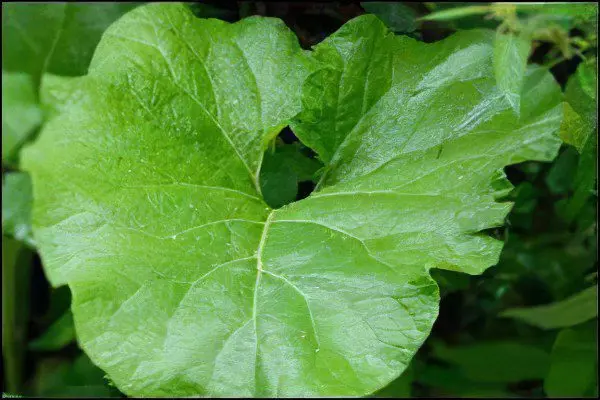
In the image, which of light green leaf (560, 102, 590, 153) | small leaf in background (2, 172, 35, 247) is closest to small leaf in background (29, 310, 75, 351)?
small leaf in background (2, 172, 35, 247)

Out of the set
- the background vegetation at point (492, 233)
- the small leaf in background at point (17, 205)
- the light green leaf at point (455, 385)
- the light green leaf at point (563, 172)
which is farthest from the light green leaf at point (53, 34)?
the light green leaf at point (455, 385)

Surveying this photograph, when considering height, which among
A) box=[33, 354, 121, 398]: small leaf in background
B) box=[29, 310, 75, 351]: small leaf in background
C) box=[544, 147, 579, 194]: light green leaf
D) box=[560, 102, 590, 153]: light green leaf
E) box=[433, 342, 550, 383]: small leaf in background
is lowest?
box=[433, 342, 550, 383]: small leaf in background

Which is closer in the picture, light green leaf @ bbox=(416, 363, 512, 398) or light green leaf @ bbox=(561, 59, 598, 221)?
light green leaf @ bbox=(561, 59, 598, 221)

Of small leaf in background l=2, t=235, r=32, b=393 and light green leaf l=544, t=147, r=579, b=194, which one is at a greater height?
light green leaf l=544, t=147, r=579, b=194

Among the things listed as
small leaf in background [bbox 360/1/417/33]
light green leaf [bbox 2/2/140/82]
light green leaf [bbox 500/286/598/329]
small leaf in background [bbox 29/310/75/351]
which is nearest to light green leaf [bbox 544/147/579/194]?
light green leaf [bbox 500/286/598/329]

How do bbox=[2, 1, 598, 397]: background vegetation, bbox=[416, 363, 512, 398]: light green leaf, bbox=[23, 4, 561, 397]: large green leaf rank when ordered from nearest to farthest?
bbox=[23, 4, 561, 397]: large green leaf → bbox=[2, 1, 598, 397]: background vegetation → bbox=[416, 363, 512, 398]: light green leaf

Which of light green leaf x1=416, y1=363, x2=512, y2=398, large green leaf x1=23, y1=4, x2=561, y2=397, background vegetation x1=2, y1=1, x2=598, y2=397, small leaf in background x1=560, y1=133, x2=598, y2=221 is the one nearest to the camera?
large green leaf x1=23, y1=4, x2=561, y2=397

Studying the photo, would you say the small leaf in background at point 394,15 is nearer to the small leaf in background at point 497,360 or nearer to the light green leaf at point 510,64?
the light green leaf at point 510,64

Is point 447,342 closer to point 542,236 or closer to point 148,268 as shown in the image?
point 542,236

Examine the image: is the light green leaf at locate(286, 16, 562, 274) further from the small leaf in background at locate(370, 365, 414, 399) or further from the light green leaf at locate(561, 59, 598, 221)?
the small leaf in background at locate(370, 365, 414, 399)
